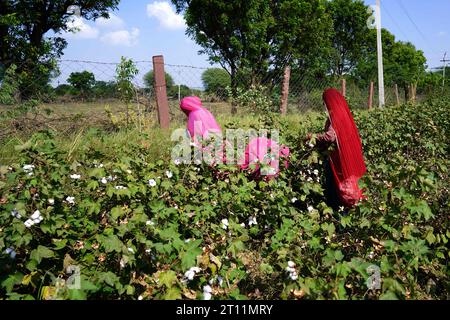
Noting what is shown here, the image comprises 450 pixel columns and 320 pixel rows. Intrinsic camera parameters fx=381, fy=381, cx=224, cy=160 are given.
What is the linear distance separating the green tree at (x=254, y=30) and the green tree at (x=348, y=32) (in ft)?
49.7

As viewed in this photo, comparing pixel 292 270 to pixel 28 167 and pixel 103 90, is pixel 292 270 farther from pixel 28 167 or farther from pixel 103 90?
pixel 103 90

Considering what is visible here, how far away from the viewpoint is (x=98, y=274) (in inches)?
68.2

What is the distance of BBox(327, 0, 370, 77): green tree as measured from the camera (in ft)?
105

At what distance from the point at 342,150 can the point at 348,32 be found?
33.2m

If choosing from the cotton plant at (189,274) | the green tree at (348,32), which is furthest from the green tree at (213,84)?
the green tree at (348,32)

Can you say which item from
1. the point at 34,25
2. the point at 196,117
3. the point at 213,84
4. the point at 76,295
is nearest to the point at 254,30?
the point at 213,84

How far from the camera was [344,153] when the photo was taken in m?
3.37

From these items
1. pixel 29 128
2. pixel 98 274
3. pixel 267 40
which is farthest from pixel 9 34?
pixel 98 274

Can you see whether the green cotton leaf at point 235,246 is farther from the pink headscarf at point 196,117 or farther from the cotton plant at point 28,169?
the pink headscarf at point 196,117

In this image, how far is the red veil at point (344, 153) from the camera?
3348 millimetres

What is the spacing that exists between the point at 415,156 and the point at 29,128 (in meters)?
5.47

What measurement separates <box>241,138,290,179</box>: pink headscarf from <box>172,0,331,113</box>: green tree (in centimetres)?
1084

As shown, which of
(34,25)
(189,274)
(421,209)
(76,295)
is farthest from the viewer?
(34,25)

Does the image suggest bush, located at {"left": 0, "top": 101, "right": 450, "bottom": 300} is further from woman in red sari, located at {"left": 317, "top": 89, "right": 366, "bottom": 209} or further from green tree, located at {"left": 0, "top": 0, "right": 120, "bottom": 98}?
green tree, located at {"left": 0, "top": 0, "right": 120, "bottom": 98}
